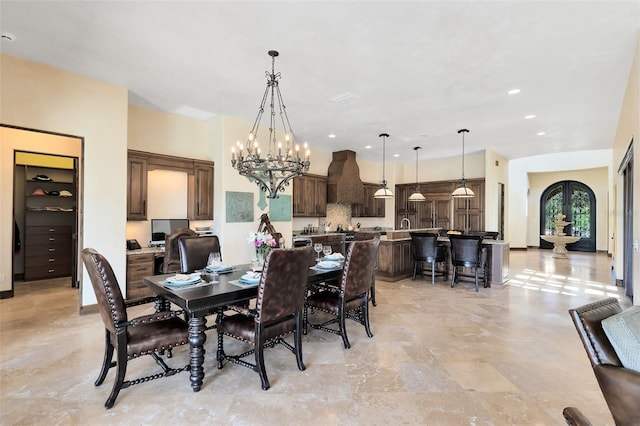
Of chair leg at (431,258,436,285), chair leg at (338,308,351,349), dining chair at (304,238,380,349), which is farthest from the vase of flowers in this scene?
chair leg at (431,258,436,285)

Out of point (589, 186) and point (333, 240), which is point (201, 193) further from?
point (589, 186)

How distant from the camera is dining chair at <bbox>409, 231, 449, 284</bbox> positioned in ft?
19.4

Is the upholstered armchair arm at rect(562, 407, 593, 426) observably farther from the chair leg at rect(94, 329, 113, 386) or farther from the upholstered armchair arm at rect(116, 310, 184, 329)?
the chair leg at rect(94, 329, 113, 386)

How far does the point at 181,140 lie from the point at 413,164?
7028mm

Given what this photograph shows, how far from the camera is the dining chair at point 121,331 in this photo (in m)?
2.10

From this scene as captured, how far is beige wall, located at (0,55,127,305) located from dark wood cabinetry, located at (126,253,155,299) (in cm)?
14

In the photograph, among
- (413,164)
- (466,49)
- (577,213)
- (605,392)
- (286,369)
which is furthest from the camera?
(577,213)

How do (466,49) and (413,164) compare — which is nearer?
(466,49)

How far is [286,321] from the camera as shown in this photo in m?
2.54

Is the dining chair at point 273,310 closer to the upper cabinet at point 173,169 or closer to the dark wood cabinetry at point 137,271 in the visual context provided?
the dark wood cabinetry at point 137,271

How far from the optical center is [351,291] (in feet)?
10.2

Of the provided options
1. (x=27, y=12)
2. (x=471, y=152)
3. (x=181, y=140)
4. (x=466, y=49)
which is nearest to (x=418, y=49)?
(x=466, y=49)

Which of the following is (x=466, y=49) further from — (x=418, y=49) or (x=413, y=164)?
(x=413, y=164)

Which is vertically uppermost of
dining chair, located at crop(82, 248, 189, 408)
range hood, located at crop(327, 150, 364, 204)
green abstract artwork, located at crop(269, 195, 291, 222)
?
range hood, located at crop(327, 150, 364, 204)
